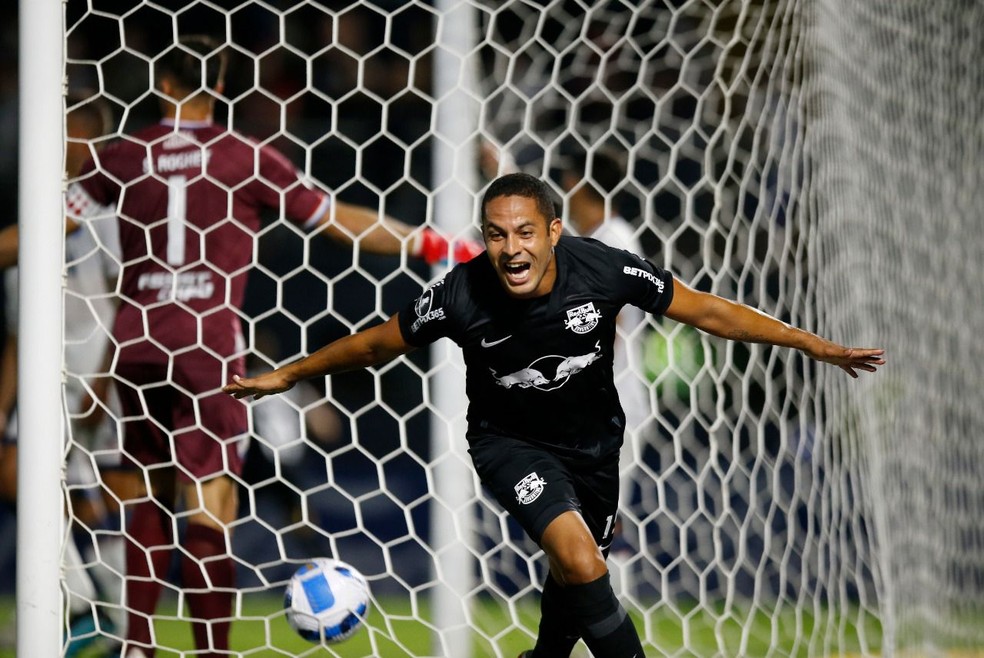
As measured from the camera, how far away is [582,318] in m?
3.00

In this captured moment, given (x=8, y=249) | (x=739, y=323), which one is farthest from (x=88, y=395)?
(x=739, y=323)

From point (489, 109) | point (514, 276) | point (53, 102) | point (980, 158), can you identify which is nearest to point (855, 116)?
point (980, 158)

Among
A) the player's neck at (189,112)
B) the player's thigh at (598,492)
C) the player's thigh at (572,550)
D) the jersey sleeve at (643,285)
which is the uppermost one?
the player's neck at (189,112)

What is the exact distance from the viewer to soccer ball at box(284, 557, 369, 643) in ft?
11.5

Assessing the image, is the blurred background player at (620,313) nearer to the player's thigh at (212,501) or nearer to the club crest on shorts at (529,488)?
the player's thigh at (212,501)

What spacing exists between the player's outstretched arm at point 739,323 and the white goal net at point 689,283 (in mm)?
885

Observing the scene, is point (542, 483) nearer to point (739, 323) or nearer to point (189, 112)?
point (739, 323)

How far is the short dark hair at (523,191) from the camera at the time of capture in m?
2.88

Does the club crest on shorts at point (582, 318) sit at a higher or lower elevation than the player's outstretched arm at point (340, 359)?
higher

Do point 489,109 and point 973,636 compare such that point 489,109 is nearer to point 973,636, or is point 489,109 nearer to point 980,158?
point 980,158

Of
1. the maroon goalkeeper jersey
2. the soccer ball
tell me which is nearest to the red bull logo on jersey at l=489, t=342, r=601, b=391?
the soccer ball

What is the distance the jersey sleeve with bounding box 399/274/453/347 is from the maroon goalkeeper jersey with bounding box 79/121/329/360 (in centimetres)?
102

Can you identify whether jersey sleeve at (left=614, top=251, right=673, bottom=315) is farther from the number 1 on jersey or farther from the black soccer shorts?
the number 1 on jersey

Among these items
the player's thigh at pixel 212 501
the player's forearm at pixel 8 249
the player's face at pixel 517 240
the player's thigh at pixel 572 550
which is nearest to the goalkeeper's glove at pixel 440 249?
the player's face at pixel 517 240
